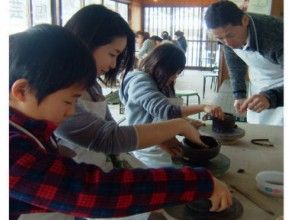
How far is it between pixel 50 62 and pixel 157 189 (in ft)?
1.07

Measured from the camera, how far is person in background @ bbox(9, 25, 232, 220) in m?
0.60

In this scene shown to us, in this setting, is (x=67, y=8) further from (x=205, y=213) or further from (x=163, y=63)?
(x=205, y=213)

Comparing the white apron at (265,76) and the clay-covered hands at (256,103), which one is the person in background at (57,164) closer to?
the clay-covered hands at (256,103)

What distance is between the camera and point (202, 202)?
82 cm

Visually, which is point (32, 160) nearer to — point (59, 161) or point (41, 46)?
point (59, 161)

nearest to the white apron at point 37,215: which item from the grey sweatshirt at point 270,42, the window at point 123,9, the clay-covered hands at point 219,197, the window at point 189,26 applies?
the clay-covered hands at point 219,197

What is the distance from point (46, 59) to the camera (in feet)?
2.08

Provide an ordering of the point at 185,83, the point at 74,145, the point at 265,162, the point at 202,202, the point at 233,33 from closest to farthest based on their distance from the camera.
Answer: the point at 202,202, the point at 74,145, the point at 265,162, the point at 233,33, the point at 185,83

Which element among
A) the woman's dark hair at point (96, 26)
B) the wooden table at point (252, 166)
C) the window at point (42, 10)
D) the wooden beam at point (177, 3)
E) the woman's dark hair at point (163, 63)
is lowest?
the wooden table at point (252, 166)

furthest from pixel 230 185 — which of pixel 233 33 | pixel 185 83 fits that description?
pixel 185 83

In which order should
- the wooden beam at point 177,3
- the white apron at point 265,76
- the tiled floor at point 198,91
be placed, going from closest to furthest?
1. the white apron at point 265,76
2. the tiled floor at point 198,91
3. the wooden beam at point 177,3

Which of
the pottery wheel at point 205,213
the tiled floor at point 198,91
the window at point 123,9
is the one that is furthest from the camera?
the window at point 123,9

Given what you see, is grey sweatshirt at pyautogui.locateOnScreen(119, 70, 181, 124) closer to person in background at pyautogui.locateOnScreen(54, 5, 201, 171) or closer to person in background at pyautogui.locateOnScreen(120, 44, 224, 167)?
person in background at pyautogui.locateOnScreen(120, 44, 224, 167)

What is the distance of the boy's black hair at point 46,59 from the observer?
0.63m
